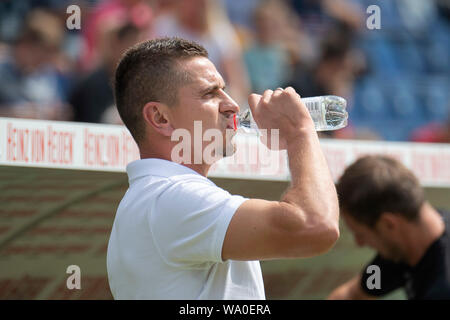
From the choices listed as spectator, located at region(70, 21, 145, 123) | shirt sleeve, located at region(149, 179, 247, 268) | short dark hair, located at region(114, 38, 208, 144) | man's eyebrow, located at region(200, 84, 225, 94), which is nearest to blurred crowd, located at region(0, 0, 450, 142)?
spectator, located at region(70, 21, 145, 123)

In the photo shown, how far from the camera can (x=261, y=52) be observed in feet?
18.2

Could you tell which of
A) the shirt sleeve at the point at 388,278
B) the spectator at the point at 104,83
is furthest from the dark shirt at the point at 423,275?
the spectator at the point at 104,83

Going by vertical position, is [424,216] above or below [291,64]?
below

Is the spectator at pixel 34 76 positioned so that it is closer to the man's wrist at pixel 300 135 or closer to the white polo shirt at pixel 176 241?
the white polo shirt at pixel 176 241

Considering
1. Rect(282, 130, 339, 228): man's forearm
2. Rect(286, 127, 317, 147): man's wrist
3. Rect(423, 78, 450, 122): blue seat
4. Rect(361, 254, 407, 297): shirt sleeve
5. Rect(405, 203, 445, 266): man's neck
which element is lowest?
Rect(361, 254, 407, 297): shirt sleeve

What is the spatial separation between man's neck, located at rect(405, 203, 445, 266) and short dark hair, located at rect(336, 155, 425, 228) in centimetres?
3

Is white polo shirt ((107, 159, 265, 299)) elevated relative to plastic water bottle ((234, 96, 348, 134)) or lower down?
lower down

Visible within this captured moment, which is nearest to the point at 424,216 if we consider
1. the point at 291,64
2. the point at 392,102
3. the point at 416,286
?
the point at 416,286

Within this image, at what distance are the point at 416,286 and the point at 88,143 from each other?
1418 mm

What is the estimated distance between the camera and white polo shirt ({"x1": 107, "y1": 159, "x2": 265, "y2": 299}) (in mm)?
1604

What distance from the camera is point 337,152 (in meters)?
2.88

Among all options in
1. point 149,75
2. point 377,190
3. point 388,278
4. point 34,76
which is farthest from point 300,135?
point 34,76

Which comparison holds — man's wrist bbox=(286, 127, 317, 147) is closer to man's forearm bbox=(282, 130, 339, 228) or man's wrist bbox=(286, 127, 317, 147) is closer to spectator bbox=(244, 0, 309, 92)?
man's forearm bbox=(282, 130, 339, 228)

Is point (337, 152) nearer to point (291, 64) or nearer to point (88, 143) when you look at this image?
point (88, 143)
